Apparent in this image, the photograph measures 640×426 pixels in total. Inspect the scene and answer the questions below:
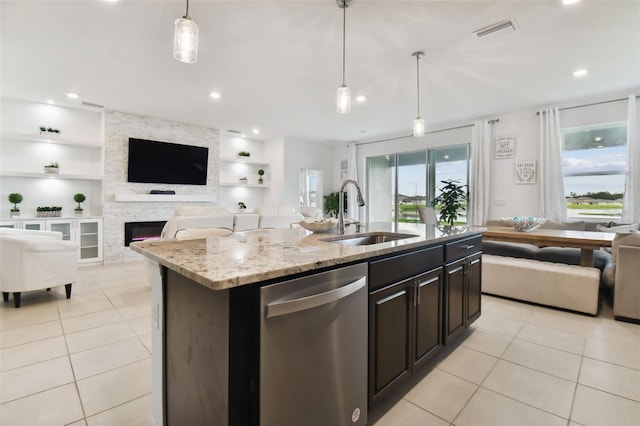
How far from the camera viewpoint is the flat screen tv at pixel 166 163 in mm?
5785

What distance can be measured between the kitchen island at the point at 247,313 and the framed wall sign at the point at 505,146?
15.2ft

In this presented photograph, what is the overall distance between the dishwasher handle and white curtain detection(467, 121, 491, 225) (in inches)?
211

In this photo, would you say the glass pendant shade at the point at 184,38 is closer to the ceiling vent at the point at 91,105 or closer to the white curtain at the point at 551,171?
the ceiling vent at the point at 91,105

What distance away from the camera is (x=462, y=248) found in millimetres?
2215

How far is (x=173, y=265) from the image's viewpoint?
→ 1044 millimetres

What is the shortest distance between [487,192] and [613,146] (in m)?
1.93

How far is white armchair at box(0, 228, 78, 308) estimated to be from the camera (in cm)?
302

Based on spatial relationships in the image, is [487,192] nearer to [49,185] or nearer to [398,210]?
[398,210]

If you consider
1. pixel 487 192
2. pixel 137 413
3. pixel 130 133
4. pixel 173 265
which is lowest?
pixel 137 413

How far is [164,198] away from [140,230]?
78cm

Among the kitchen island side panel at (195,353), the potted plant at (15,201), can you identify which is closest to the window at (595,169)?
the kitchen island side panel at (195,353)

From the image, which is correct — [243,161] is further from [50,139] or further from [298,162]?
[50,139]

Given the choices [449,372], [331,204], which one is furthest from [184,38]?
[331,204]

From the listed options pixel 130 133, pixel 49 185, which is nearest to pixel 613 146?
pixel 130 133
